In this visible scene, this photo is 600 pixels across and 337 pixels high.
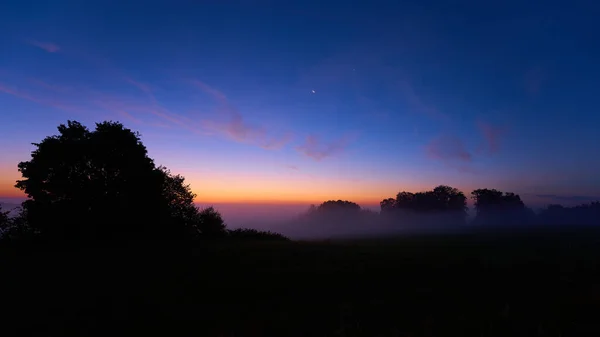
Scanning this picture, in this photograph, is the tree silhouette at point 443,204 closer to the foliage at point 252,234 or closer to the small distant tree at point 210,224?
the foliage at point 252,234

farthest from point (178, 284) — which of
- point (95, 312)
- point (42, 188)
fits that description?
point (42, 188)

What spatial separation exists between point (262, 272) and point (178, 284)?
5083 mm

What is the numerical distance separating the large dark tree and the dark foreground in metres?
12.0

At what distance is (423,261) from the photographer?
75.9 feet

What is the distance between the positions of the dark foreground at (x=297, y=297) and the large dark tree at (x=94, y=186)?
11970 millimetres

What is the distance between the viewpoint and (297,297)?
544 inches

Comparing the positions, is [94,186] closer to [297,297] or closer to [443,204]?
[297,297]

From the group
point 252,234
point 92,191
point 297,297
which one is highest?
point 92,191

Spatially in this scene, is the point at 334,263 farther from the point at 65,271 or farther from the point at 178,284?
the point at 65,271

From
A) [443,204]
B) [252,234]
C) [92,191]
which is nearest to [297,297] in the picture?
[92,191]

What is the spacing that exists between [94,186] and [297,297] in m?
33.1

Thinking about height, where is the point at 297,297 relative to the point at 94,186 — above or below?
below

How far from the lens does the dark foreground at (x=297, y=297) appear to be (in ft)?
34.1

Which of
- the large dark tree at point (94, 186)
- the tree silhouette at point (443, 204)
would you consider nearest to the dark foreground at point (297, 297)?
the large dark tree at point (94, 186)
